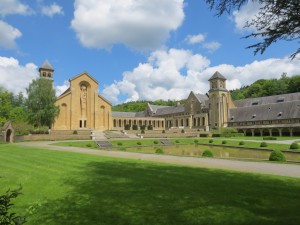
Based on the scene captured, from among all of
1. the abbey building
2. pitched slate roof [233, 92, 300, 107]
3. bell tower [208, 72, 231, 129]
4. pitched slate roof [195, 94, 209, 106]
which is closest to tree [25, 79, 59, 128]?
the abbey building

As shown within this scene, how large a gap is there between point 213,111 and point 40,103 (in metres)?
45.0

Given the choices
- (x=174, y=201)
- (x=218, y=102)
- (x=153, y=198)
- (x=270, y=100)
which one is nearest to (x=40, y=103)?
(x=218, y=102)

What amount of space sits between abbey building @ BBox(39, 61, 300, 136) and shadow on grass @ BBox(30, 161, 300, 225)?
50816 millimetres

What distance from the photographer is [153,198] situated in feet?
24.0

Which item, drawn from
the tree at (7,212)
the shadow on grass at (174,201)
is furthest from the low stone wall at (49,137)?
the tree at (7,212)

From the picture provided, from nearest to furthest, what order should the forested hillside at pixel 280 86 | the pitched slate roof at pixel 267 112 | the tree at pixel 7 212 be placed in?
1. the tree at pixel 7 212
2. the pitched slate roof at pixel 267 112
3. the forested hillside at pixel 280 86

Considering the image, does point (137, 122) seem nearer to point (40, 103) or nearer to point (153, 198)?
point (40, 103)

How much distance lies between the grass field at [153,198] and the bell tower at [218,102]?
2525 inches

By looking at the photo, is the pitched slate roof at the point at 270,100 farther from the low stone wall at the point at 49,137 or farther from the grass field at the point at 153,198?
the grass field at the point at 153,198

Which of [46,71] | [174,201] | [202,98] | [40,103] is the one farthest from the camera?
[202,98]

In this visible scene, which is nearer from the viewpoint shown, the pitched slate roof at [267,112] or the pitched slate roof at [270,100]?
the pitched slate roof at [267,112]

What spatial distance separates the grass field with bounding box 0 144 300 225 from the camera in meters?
5.84

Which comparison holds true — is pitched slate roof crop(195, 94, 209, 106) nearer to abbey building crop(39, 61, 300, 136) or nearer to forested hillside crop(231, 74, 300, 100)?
abbey building crop(39, 61, 300, 136)

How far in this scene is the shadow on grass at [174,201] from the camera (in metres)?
5.81
